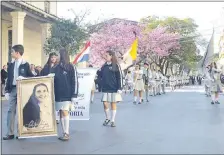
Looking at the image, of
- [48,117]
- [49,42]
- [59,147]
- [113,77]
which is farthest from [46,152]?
[49,42]

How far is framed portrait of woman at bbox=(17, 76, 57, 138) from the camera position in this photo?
794cm

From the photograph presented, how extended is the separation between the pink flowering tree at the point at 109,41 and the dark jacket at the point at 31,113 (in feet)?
113

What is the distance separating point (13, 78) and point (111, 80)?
289 cm

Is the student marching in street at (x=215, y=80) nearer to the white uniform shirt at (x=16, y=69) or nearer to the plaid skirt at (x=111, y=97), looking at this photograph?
the plaid skirt at (x=111, y=97)

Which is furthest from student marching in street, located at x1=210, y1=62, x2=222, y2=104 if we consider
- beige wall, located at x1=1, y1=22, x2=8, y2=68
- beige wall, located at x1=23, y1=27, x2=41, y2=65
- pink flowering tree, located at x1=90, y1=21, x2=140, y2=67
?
pink flowering tree, located at x1=90, y1=21, x2=140, y2=67

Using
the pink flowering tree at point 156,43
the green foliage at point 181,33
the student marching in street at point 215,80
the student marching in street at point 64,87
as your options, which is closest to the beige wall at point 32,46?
the pink flowering tree at point 156,43

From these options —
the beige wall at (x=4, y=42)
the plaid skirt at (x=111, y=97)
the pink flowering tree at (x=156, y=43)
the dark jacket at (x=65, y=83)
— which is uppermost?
the pink flowering tree at (x=156, y=43)

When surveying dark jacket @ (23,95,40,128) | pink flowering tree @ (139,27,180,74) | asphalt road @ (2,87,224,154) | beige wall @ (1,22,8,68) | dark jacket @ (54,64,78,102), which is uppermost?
pink flowering tree @ (139,27,180,74)

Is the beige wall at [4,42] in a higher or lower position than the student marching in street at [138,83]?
higher

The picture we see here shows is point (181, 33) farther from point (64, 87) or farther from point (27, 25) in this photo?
point (64, 87)

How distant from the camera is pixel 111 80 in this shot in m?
10.4

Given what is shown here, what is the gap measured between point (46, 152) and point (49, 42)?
69.9 feet

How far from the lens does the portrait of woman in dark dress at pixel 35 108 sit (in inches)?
313

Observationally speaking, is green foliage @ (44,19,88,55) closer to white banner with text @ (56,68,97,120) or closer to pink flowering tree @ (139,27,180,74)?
white banner with text @ (56,68,97,120)
